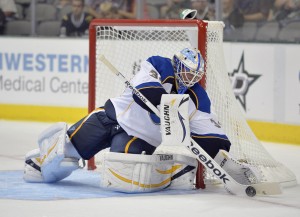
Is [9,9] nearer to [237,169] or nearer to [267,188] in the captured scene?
[237,169]

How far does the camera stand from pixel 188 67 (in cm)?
543

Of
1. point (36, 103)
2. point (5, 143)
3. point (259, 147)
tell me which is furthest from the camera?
point (36, 103)

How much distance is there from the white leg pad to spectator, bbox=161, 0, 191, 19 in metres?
3.78

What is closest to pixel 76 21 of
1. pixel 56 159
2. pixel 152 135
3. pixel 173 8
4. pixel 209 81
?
pixel 173 8

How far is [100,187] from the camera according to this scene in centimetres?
570

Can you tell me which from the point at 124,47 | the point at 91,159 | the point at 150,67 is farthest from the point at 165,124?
the point at 124,47

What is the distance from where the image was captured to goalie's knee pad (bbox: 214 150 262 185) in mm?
5574

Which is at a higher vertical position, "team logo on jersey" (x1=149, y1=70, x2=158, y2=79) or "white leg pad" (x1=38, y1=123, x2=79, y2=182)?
"team logo on jersey" (x1=149, y1=70, x2=158, y2=79)

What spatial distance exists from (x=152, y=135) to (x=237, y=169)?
20.2 inches

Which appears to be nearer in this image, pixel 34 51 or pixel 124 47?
pixel 124 47

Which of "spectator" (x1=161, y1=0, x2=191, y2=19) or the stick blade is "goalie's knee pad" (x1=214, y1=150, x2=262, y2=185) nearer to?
A: the stick blade

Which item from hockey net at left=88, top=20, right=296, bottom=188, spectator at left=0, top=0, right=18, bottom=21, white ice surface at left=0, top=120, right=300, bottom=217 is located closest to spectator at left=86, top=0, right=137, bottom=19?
spectator at left=0, top=0, right=18, bottom=21

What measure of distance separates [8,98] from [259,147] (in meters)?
4.34

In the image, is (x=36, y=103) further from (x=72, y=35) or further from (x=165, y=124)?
(x=165, y=124)
